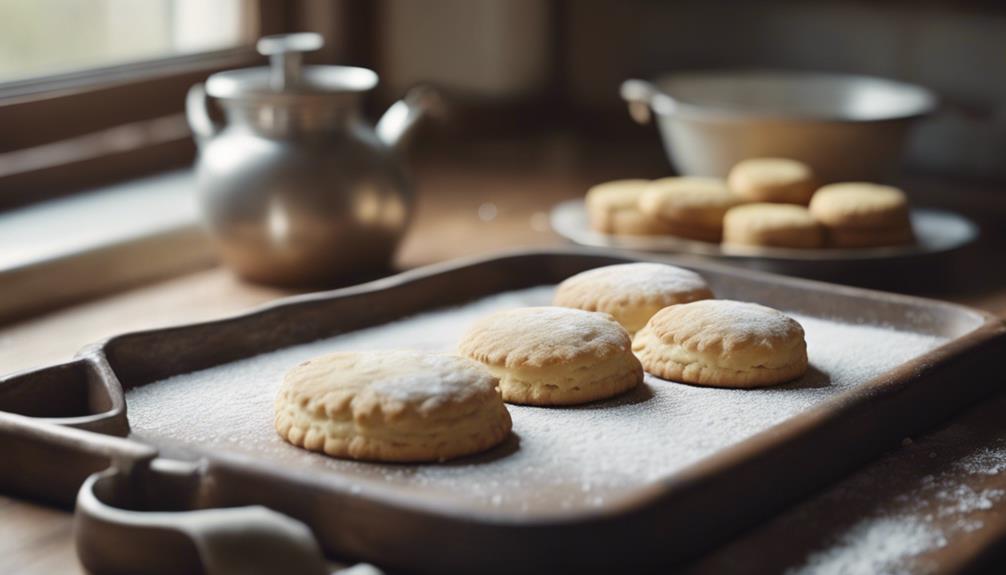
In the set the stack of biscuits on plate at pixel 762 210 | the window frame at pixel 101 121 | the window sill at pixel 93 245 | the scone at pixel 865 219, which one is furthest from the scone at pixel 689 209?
the window frame at pixel 101 121

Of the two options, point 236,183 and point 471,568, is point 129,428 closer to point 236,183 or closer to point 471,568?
point 471,568

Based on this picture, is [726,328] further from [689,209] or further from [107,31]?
[107,31]

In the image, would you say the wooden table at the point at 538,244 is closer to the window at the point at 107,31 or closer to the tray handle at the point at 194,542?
the tray handle at the point at 194,542

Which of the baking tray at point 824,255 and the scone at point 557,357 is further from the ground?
the scone at point 557,357

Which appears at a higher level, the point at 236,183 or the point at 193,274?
the point at 236,183

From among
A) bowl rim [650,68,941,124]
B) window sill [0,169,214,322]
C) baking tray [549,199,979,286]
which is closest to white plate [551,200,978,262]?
baking tray [549,199,979,286]

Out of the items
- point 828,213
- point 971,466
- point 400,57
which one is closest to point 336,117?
point 828,213

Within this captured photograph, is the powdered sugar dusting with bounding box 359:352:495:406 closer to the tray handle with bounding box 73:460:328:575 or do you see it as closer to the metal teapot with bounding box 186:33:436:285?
the tray handle with bounding box 73:460:328:575

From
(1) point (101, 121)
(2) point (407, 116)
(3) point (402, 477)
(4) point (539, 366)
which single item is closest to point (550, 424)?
(4) point (539, 366)
